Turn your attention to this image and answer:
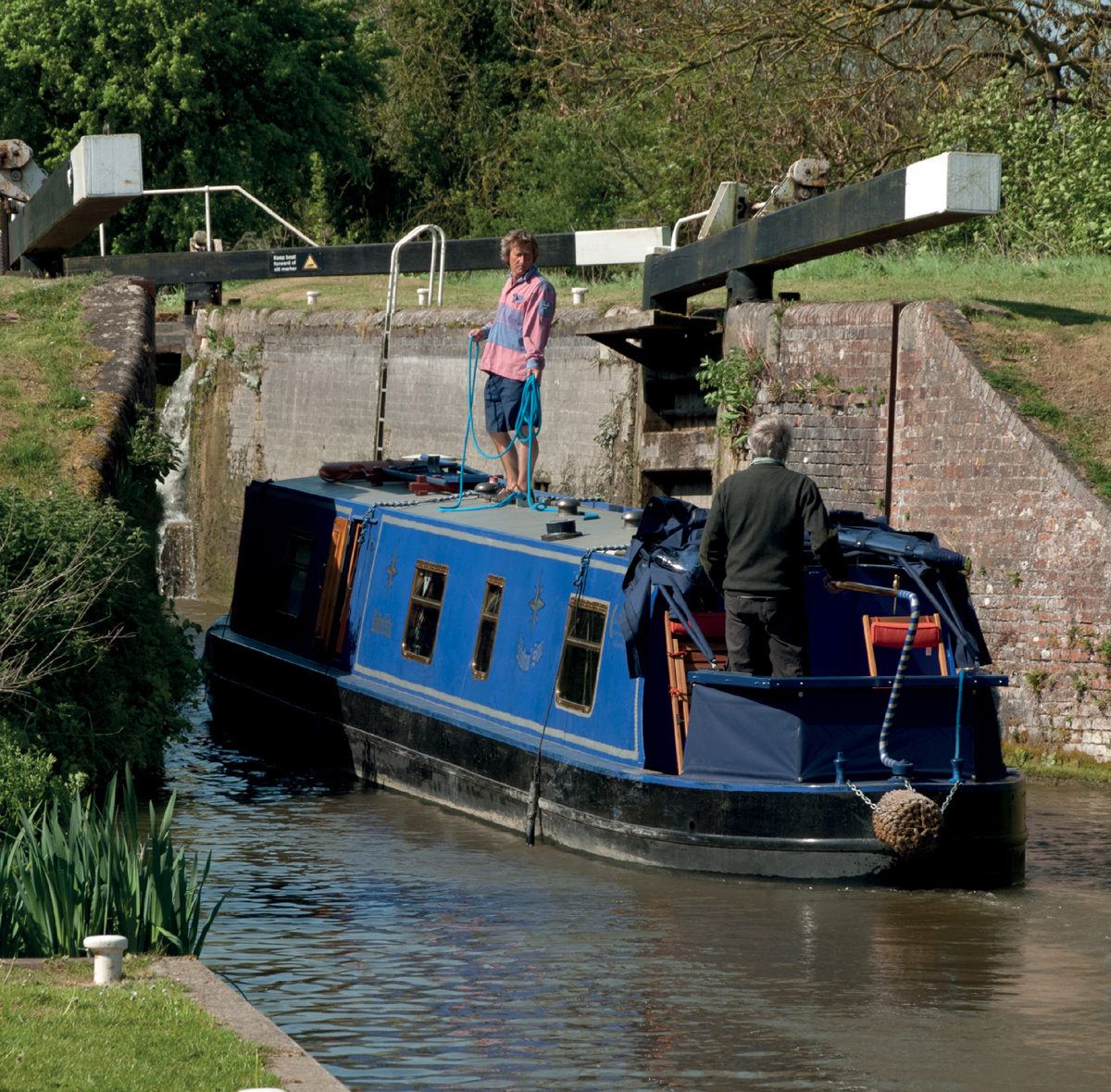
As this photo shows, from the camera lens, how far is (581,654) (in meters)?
9.05

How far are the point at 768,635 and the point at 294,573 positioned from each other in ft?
17.3

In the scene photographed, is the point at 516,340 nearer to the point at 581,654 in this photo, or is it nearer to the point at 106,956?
the point at 581,654

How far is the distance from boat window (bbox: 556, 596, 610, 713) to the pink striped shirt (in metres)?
2.20

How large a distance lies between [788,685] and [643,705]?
98 centimetres

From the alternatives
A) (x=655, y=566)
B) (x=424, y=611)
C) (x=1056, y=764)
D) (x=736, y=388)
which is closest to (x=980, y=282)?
(x=736, y=388)

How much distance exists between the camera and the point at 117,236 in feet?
102

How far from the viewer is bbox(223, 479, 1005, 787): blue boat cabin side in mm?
7926

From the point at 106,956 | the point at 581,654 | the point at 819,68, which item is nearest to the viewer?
the point at 106,956

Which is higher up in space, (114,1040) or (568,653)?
(568,653)

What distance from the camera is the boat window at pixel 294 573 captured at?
40.0 feet

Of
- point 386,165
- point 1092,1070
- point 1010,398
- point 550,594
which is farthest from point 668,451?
point 386,165

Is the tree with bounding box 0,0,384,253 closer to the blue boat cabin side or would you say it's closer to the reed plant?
the blue boat cabin side

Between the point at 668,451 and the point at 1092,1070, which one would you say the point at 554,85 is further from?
the point at 1092,1070

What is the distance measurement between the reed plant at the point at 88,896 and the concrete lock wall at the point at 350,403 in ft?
33.6
